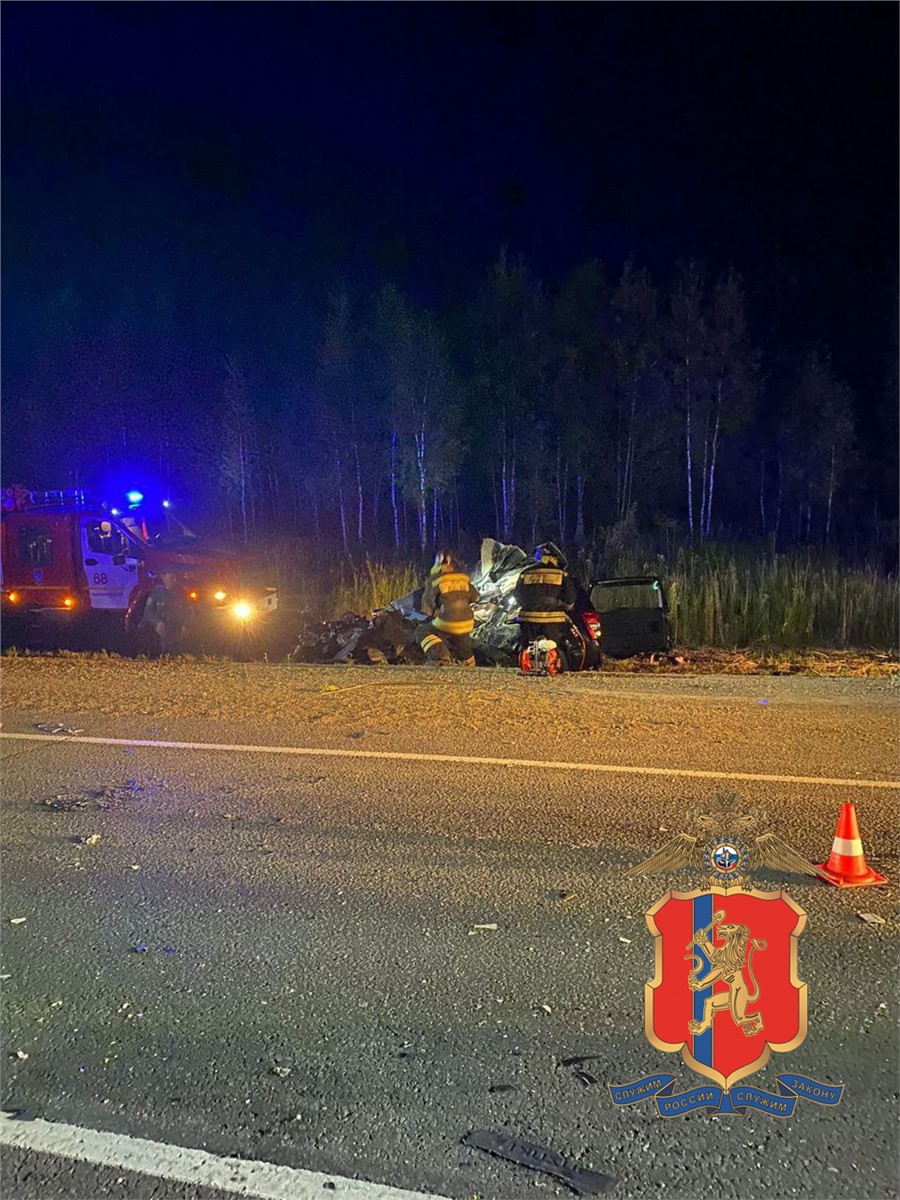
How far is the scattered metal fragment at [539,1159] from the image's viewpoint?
8.19 ft

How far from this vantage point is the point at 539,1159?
8.48 ft

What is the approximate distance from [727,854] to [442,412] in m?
27.6

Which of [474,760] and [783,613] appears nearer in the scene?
[474,760]

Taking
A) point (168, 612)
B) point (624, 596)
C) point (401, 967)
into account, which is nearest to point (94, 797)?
point (401, 967)

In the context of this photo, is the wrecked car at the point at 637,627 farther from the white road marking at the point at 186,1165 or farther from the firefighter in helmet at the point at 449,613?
the white road marking at the point at 186,1165

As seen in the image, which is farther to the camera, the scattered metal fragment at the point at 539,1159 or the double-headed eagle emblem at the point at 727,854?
the double-headed eagle emblem at the point at 727,854

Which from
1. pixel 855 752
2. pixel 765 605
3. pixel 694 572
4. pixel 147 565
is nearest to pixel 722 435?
pixel 694 572

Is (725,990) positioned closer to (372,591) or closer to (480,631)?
(480,631)

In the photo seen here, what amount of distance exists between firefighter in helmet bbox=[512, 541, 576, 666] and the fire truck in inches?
210

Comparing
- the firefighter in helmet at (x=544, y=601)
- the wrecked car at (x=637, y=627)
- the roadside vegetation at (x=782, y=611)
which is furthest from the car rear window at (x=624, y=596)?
the roadside vegetation at (x=782, y=611)

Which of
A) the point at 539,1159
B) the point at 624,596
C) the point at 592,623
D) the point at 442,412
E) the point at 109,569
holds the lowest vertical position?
the point at 539,1159

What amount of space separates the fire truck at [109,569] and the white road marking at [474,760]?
668 cm

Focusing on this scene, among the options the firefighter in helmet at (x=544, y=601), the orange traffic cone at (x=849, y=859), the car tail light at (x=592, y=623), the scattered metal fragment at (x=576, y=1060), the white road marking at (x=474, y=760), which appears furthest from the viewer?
the car tail light at (x=592, y=623)

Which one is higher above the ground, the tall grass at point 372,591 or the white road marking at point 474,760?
the tall grass at point 372,591
